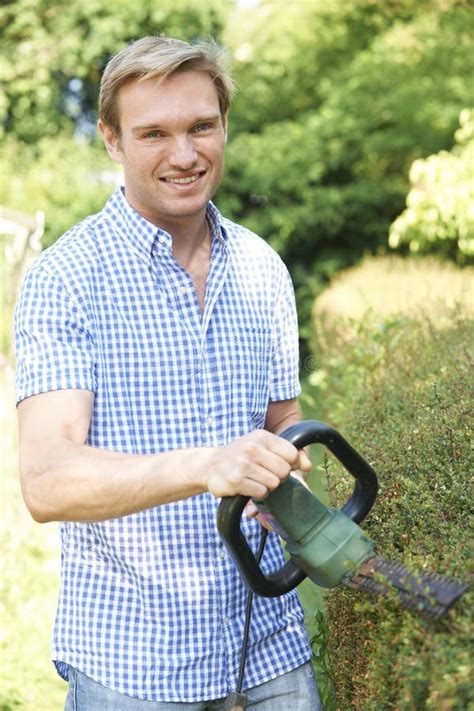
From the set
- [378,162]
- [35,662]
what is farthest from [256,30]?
[35,662]

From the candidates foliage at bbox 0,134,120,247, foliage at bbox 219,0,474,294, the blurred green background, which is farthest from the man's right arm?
foliage at bbox 0,134,120,247

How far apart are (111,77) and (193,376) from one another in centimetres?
76

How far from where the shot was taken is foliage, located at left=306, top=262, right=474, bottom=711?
1727 mm

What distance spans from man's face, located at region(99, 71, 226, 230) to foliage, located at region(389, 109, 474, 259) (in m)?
8.87

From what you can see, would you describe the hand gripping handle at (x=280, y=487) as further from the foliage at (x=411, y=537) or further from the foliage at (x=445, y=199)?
the foliage at (x=445, y=199)

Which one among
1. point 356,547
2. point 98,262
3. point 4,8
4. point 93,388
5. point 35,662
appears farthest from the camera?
point 4,8

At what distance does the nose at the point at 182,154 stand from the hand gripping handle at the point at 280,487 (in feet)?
2.64

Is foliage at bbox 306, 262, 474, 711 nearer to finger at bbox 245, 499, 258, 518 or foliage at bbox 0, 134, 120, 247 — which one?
finger at bbox 245, 499, 258, 518

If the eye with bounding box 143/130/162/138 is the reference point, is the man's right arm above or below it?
below

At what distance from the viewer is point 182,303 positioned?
252 centimetres

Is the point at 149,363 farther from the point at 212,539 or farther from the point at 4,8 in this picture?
the point at 4,8

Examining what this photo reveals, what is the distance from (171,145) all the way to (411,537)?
1.10 metres

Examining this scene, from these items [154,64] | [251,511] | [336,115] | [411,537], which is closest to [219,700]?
[251,511]

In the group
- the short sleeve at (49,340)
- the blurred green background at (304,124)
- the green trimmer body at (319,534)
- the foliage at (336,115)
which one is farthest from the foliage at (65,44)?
the green trimmer body at (319,534)
